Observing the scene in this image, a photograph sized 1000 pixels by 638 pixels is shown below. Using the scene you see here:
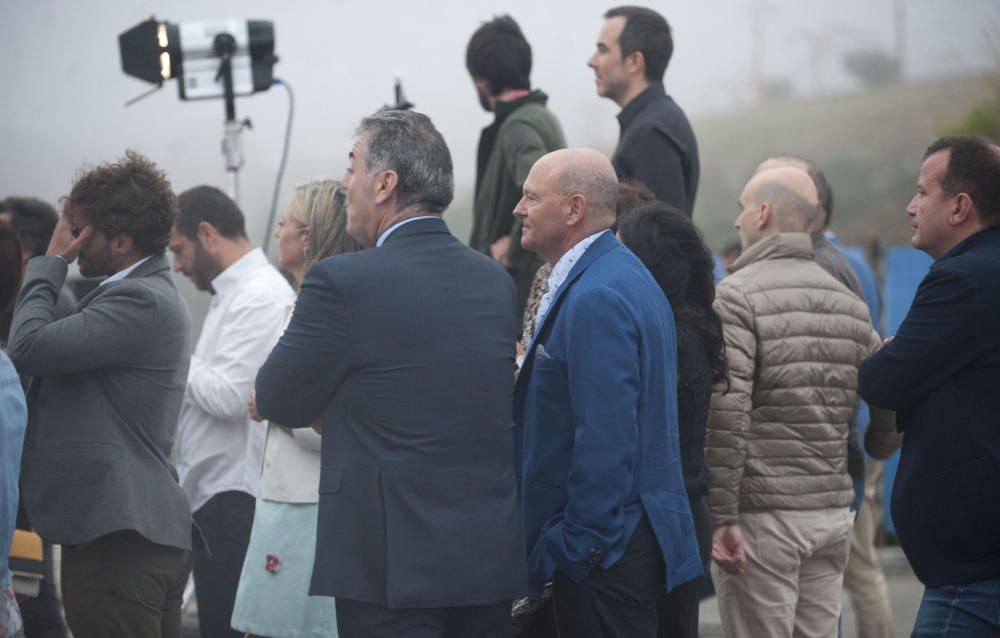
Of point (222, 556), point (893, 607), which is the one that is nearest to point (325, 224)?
point (222, 556)

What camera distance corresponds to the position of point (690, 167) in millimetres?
5066

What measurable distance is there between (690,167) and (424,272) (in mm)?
2340

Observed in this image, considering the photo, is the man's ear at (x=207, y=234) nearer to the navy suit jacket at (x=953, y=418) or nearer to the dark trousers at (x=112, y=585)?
the dark trousers at (x=112, y=585)

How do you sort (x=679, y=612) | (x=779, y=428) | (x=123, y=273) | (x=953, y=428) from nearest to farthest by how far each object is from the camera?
(x=953, y=428) < (x=679, y=612) < (x=123, y=273) < (x=779, y=428)

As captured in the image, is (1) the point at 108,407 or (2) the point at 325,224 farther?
(2) the point at 325,224

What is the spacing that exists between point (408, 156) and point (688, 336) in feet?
3.36

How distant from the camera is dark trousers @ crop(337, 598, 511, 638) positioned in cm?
287

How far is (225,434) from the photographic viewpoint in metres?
4.56

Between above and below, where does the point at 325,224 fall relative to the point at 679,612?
above

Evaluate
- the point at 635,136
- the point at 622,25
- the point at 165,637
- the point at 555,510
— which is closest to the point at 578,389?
the point at 555,510

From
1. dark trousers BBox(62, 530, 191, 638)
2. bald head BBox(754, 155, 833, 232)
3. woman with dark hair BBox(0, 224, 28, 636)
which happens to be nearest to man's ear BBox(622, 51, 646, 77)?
bald head BBox(754, 155, 833, 232)

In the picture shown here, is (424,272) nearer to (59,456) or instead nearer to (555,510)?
(555,510)

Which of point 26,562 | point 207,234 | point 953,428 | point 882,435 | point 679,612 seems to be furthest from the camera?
point 207,234

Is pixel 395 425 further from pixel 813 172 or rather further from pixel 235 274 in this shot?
pixel 813 172
